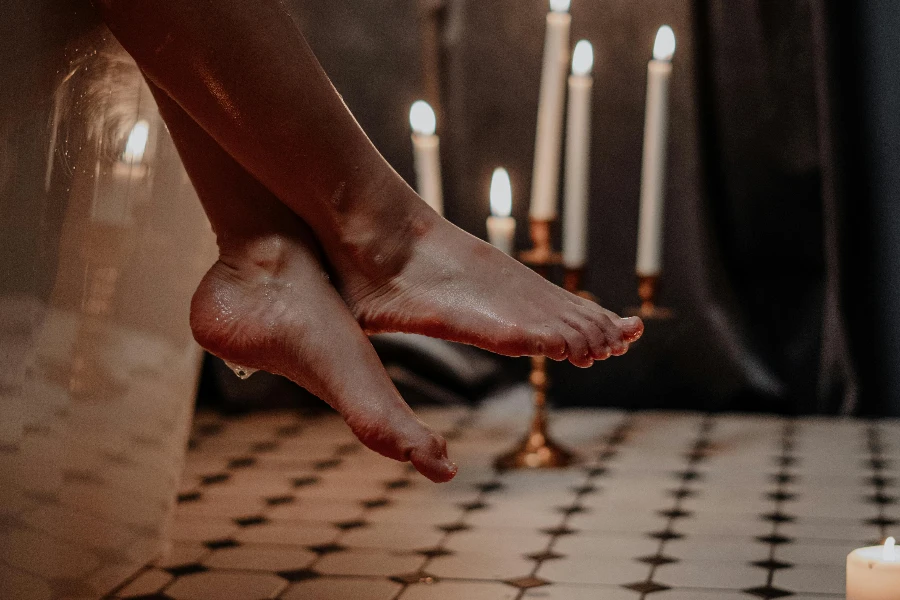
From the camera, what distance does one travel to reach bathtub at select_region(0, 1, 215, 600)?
39.2 inches

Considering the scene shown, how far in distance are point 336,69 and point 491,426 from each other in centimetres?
73

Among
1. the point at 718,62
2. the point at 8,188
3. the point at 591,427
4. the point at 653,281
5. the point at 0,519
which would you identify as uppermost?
the point at 718,62

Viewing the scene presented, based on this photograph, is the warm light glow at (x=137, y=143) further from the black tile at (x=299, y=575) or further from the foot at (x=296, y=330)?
the black tile at (x=299, y=575)

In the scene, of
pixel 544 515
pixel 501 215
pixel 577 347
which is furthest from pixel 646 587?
pixel 501 215

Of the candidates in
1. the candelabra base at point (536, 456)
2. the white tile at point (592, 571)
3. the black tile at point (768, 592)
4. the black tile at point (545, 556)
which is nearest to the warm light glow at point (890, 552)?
the black tile at point (768, 592)

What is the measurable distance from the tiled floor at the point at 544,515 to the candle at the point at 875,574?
257 millimetres

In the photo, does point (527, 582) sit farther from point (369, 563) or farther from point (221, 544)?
point (221, 544)

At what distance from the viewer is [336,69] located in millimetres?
2271

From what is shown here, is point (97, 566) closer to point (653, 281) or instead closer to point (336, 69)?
point (653, 281)

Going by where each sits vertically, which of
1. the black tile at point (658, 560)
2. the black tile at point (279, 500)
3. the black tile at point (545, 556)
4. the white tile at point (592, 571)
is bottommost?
the white tile at point (592, 571)

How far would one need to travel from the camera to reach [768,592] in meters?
1.27

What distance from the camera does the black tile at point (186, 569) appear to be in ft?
4.54

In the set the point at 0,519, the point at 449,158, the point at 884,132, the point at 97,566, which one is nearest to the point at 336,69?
the point at 449,158

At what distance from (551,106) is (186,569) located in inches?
33.0
